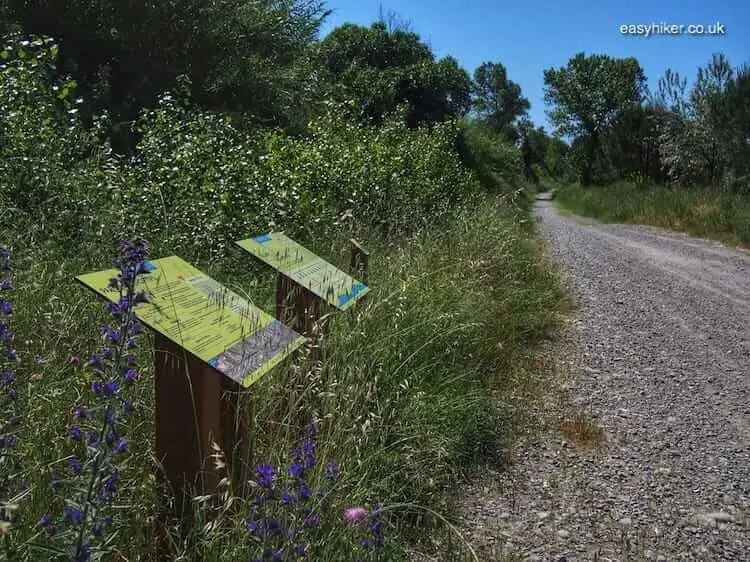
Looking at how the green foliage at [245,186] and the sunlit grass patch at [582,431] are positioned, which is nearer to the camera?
the sunlit grass patch at [582,431]

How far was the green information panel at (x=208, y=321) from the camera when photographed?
6.09 ft

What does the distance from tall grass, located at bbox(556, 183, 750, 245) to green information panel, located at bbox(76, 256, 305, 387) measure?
13266mm

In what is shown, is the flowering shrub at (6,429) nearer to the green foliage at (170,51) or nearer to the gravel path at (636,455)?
the gravel path at (636,455)

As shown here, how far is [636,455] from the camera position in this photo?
3.49 metres

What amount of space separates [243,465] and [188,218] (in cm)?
283

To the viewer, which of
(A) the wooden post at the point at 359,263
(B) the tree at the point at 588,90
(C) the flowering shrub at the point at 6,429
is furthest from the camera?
(B) the tree at the point at 588,90

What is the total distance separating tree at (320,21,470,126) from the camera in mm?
21109

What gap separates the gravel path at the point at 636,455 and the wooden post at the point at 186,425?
45.0 inches

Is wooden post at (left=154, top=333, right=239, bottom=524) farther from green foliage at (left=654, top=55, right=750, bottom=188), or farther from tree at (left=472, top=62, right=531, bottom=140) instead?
tree at (left=472, top=62, right=531, bottom=140)

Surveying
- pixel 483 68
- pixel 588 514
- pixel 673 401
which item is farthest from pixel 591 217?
pixel 483 68

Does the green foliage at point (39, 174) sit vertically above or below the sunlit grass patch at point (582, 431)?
above

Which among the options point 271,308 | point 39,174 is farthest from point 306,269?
point 39,174

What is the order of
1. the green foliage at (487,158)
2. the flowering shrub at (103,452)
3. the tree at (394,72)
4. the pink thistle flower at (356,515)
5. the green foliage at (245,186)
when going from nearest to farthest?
1. the flowering shrub at (103,452)
2. the pink thistle flower at (356,515)
3. the green foliage at (245,186)
4. the tree at (394,72)
5. the green foliage at (487,158)

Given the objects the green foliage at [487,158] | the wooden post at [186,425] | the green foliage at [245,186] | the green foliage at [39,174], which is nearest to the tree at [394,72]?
the green foliage at [487,158]
